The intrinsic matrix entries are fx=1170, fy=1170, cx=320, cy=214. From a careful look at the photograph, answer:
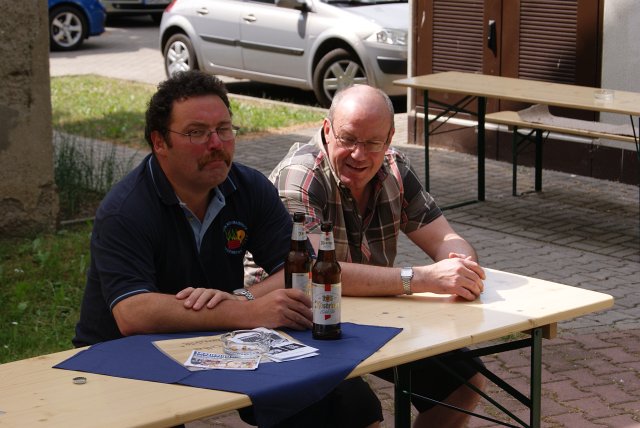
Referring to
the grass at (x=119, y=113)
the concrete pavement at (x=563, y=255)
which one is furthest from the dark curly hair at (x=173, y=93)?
the grass at (x=119, y=113)

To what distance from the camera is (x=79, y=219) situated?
8.60 m

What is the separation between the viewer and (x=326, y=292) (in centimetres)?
352

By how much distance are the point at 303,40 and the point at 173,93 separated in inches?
375

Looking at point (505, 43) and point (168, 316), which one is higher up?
point (505, 43)

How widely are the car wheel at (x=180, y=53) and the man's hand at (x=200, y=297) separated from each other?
11415 mm

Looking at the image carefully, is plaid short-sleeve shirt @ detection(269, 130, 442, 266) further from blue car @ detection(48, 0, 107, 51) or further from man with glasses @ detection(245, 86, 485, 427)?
blue car @ detection(48, 0, 107, 51)

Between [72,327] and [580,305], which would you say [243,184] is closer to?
[580,305]

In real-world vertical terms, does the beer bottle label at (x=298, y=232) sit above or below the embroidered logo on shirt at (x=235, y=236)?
above

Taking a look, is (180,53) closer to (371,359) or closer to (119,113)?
(119,113)

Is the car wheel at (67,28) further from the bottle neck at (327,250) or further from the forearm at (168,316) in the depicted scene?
the bottle neck at (327,250)

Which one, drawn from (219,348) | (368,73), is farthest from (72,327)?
(368,73)

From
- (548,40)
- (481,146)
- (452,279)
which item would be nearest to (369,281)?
(452,279)

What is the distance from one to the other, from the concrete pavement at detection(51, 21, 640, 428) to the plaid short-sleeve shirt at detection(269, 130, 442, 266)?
100cm

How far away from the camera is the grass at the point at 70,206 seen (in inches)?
246
